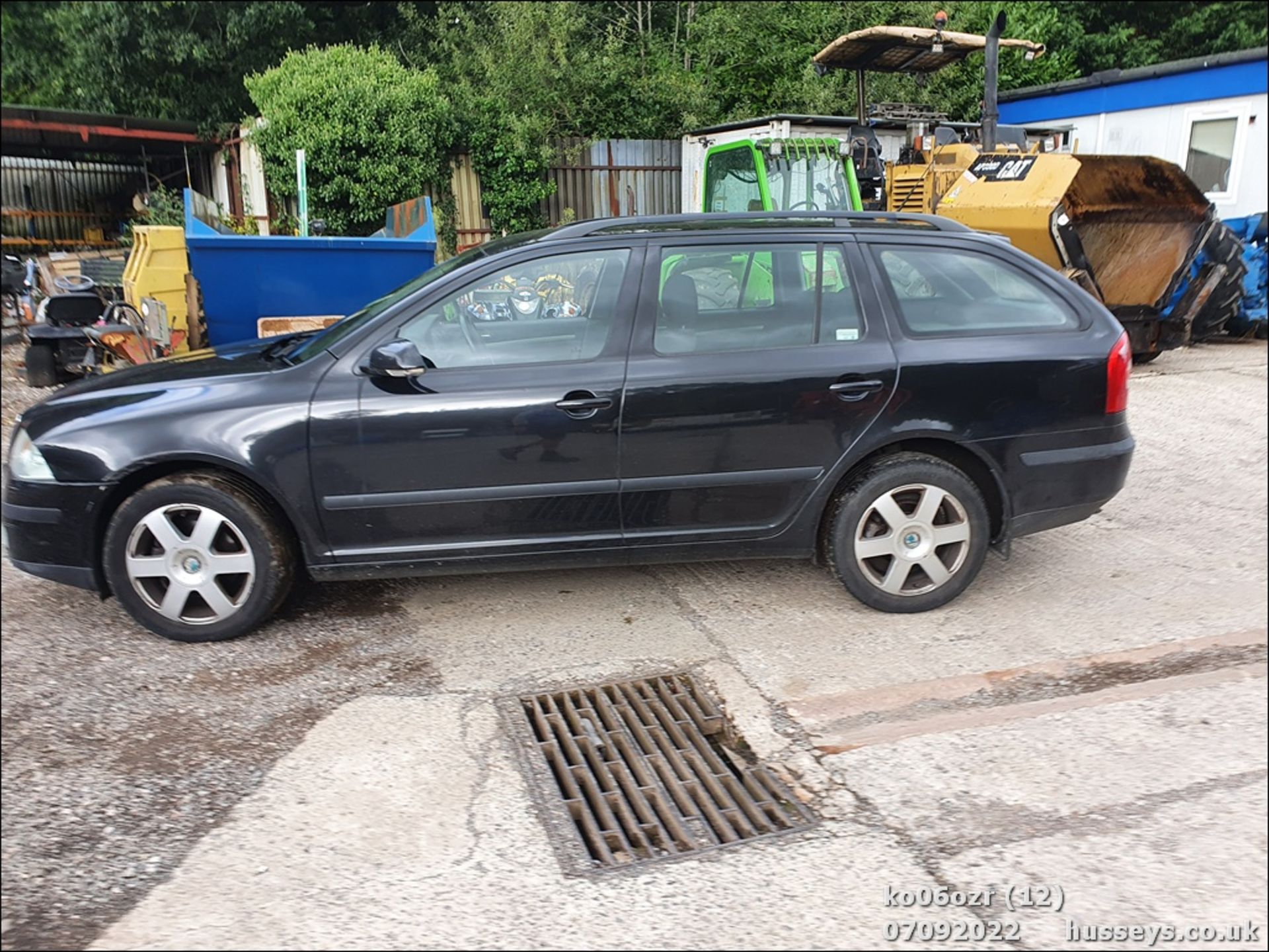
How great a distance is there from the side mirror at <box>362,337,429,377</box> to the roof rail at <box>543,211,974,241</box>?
0.82 meters

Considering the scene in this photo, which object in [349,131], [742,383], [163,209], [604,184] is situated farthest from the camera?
[163,209]

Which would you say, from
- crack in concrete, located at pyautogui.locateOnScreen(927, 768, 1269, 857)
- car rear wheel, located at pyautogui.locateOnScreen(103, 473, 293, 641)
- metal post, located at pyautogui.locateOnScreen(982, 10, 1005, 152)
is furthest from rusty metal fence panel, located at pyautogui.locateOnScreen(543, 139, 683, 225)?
crack in concrete, located at pyautogui.locateOnScreen(927, 768, 1269, 857)

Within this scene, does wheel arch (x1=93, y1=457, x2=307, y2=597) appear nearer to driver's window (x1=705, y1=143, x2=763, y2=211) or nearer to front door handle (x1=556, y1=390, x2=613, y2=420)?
front door handle (x1=556, y1=390, x2=613, y2=420)

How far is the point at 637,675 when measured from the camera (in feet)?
12.7

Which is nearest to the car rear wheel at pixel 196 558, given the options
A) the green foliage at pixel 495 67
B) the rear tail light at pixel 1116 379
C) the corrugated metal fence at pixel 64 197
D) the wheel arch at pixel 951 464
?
the wheel arch at pixel 951 464

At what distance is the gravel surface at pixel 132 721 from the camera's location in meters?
2.70

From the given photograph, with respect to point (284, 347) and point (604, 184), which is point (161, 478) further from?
point (604, 184)

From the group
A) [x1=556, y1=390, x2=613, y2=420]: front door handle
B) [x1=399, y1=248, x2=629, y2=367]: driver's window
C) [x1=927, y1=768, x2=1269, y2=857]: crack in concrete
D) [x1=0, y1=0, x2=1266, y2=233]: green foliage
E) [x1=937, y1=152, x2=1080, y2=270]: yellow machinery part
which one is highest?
[x1=0, y1=0, x2=1266, y2=233]: green foliage

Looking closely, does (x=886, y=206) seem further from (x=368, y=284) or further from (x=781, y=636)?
(x=781, y=636)

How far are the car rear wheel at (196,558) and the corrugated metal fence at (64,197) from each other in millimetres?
18070

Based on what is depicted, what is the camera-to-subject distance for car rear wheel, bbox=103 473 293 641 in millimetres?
3869

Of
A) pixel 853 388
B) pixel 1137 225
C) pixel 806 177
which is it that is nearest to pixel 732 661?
pixel 853 388

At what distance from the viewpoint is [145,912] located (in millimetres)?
2553

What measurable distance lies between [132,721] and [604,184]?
1357 cm
